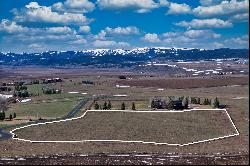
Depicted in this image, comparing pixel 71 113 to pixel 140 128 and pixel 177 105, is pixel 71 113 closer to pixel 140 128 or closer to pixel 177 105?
pixel 177 105

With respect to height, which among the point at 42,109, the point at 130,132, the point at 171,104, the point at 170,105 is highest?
the point at 171,104

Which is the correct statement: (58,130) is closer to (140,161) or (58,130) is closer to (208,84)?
(140,161)

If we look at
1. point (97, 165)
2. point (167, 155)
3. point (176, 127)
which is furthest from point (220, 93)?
point (97, 165)

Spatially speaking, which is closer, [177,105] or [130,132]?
[130,132]

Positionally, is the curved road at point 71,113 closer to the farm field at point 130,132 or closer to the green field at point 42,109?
the green field at point 42,109

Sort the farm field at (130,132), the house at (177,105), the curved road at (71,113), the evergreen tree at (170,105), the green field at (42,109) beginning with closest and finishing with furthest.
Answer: the farm field at (130,132)
the curved road at (71,113)
the green field at (42,109)
the house at (177,105)
the evergreen tree at (170,105)

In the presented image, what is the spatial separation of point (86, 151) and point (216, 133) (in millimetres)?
25178

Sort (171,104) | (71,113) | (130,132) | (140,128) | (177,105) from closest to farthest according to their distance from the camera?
(130,132) → (140,128) → (71,113) → (177,105) → (171,104)

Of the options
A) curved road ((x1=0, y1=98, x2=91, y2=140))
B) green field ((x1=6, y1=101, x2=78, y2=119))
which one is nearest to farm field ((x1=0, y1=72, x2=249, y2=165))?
green field ((x1=6, y1=101, x2=78, y2=119))

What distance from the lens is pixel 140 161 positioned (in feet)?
207

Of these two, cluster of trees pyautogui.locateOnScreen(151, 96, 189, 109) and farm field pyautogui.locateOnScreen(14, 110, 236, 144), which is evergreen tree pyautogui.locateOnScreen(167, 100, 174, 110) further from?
farm field pyautogui.locateOnScreen(14, 110, 236, 144)

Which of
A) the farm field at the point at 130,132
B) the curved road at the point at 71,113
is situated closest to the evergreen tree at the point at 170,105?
the farm field at the point at 130,132

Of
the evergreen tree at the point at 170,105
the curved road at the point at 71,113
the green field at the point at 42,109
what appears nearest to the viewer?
the curved road at the point at 71,113

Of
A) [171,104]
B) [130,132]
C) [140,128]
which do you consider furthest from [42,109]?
[130,132]
